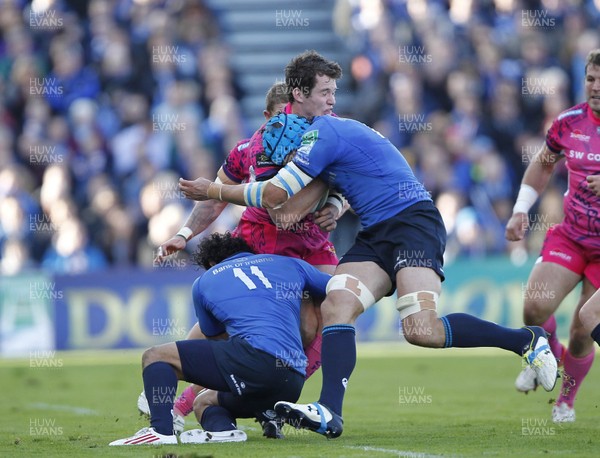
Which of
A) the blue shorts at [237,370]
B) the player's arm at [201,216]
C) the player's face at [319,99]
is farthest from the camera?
the player's arm at [201,216]

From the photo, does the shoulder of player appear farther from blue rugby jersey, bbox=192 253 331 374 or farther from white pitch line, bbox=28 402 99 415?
white pitch line, bbox=28 402 99 415

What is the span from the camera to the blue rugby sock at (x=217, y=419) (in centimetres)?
787

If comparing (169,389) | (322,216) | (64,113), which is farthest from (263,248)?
(64,113)

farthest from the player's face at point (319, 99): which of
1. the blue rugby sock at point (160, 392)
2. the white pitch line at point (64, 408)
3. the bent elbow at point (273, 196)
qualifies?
the white pitch line at point (64, 408)

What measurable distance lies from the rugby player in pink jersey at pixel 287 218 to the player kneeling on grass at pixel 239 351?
429 mm

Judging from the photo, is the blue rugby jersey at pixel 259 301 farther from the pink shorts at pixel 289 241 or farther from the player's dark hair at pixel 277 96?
the player's dark hair at pixel 277 96

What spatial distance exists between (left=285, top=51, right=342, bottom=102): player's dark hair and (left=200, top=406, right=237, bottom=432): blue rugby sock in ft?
7.36

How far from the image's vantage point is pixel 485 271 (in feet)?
53.5

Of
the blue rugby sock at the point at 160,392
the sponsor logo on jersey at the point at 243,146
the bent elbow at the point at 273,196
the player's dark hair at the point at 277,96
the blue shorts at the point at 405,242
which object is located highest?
the player's dark hair at the point at 277,96

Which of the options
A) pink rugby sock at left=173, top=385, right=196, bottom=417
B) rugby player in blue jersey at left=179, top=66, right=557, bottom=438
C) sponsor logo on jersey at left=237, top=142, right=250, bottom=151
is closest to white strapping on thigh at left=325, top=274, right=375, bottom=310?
rugby player in blue jersey at left=179, top=66, right=557, bottom=438

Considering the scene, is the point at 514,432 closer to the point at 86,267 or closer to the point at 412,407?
the point at 412,407

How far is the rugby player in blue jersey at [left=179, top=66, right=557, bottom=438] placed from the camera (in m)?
7.58

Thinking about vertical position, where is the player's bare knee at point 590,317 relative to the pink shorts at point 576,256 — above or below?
below

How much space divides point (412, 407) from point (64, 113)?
1185 centimetres
